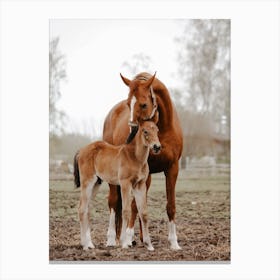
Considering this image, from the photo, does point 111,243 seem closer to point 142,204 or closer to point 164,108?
point 142,204

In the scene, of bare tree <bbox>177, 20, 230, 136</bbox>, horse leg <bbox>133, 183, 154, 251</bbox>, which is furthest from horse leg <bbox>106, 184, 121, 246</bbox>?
bare tree <bbox>177, 20, 230, 136</bbox>

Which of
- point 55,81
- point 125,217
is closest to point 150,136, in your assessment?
point 125,217

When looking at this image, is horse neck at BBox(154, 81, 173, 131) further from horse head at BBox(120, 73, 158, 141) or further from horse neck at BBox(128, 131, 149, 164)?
horse neck at BBox(128, 131, 149, 164)

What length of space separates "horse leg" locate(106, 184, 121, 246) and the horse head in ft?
2.14

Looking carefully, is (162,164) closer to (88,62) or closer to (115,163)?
(115,163)

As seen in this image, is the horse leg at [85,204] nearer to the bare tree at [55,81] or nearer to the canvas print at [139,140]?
the canvas print at [139,140]

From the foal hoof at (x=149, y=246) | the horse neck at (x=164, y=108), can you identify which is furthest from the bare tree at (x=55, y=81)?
the foal hoof at (x=149, y=246)

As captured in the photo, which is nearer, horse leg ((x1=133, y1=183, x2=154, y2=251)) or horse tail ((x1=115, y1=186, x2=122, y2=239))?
horse leg ((x1=133, y1=183, x2=154, y2=251))

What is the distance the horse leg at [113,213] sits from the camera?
4852 millimetres

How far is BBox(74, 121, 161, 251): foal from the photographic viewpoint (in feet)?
14.3

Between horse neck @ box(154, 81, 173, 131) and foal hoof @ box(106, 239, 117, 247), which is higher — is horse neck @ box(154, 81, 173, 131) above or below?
above

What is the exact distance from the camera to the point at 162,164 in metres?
4.75
